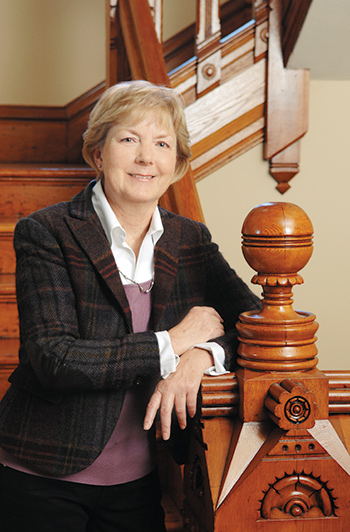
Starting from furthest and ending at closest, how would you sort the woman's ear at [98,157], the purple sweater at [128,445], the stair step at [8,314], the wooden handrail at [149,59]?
1. the stair step at [8,314]
2. the wooden handrail at [149,59]
3. the woman's ear at [98,157]
4. the purple sweater at [128,445]

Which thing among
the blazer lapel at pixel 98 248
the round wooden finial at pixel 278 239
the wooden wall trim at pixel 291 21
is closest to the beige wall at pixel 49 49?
the wooden wall trim at pixel 291 21

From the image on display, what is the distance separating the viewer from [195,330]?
1289 mm

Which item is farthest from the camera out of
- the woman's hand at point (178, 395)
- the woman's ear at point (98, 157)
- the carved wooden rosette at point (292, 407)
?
the woman's ear at point (98, 157)

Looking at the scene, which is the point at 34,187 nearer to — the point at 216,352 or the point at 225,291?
the point at 225,291

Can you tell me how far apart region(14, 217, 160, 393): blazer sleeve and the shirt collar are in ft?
0.35

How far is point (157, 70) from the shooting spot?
219 cm

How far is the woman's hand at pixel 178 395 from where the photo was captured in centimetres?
112

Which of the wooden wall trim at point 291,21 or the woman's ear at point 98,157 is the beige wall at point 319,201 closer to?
the wooden wall trim at point 291,21

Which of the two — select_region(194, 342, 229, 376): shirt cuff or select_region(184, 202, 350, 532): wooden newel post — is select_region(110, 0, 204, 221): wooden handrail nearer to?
select_region(194, 342, 229, 376): shirt cuff

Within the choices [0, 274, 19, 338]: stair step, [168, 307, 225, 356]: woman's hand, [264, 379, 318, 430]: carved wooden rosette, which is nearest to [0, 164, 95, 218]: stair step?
[0, 274, 19, 338]: stair step

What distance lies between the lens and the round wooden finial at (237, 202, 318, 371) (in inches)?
35.9

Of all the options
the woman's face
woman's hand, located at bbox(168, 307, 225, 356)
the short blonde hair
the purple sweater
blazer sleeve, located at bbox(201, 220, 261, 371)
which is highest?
the short blonde hair

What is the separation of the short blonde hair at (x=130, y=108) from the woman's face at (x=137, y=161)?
0.02 meters

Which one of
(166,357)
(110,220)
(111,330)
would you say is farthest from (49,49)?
(166,357)
